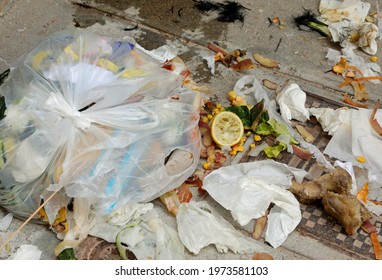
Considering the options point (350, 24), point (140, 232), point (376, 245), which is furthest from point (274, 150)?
point (350, 24)

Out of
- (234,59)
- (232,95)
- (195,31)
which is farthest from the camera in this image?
(195,31)

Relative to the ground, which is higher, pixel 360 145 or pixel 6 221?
pixel 360 145

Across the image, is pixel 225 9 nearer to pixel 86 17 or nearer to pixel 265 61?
pixel 265 61

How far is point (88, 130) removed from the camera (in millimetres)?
2881

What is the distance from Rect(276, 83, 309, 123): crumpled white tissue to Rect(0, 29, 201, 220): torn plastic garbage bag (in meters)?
0.54

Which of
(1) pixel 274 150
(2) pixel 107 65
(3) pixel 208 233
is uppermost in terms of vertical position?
(2) pixel 107 65

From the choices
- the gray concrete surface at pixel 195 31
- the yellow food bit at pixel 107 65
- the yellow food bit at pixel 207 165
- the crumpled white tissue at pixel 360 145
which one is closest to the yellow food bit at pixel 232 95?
the gray concrete surface at pixel 195 31

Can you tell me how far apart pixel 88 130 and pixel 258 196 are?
0.88 meters

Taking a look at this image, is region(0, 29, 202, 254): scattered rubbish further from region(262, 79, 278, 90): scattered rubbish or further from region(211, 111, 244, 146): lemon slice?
region(262, 79, 278, 90): scattered rubbish

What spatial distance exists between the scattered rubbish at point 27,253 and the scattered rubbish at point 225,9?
78.1 inches

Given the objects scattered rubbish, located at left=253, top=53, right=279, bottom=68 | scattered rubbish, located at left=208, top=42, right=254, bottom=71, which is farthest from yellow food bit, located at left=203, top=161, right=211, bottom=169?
scattered rubbish, located at left=253, top=53, right=279, bottom=68

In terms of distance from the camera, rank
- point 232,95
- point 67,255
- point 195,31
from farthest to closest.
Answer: point 195,31, point 232,95, point 67,255

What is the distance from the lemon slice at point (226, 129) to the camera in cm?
323

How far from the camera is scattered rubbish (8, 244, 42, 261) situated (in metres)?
2.86
